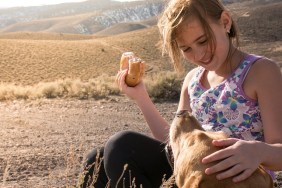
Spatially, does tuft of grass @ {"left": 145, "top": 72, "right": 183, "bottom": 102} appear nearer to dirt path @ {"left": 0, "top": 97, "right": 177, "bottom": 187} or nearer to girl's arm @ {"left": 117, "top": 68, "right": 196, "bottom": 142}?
dirt path @ {"left": 0, "top": 97, "right": 177, "bottom": 187}

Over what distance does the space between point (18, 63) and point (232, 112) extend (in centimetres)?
3873

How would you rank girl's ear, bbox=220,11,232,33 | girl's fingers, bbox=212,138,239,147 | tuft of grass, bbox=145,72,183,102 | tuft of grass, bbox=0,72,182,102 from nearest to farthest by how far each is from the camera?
girl's fingers, bbox=212,138,239,147 → girl's ear, bbox=220,11,232,33 → tuft of grass, bbox=145,72,183,102 → tuft of grass, bbox=0,72,182,102

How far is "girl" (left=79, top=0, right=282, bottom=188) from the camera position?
2732 mm

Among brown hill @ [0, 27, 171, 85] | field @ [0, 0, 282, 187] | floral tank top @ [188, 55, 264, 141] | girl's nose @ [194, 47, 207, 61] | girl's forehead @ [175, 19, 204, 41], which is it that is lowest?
brown hill @ [0, 27, 171, 85]

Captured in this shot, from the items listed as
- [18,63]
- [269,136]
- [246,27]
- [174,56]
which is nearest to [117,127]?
[174,56]

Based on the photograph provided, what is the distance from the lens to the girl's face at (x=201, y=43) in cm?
280

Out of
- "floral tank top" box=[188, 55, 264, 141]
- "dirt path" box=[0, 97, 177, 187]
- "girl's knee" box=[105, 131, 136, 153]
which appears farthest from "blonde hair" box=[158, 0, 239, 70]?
"dirt path" box=[0, 97, 177, 187]

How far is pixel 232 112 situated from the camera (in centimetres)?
289

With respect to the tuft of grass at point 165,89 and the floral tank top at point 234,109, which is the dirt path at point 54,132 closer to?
the tuft of grass at point 165,89

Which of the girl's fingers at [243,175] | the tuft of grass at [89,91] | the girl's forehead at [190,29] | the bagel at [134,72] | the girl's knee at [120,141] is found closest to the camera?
the girl's fingers at [243,175]

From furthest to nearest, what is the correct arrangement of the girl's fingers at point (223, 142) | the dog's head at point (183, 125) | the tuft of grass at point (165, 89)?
the tuft of grass at point (165, 89)
the dog's head at point (183, 125)
the girl's fingers at point (223, 142)

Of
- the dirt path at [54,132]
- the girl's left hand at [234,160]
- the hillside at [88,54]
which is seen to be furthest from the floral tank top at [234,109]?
the hillside at [88,54]

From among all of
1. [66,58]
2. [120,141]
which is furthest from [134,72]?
[66,58]

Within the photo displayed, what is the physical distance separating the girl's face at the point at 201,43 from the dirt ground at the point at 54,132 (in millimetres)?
1428
